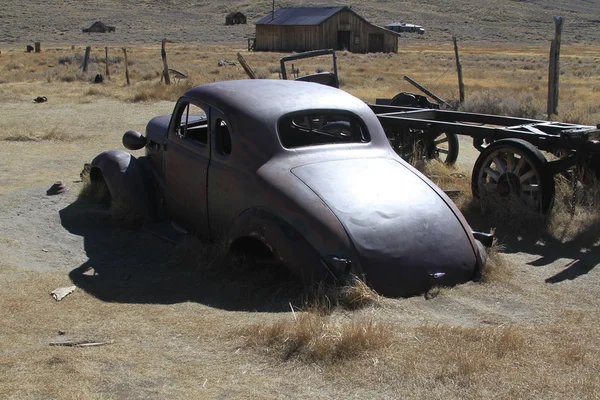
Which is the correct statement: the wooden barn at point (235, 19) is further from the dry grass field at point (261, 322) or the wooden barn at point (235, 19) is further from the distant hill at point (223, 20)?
the dry grass field at point (261, 322)

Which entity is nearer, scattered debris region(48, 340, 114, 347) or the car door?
scattered debris region(48, 340, 114, 347)

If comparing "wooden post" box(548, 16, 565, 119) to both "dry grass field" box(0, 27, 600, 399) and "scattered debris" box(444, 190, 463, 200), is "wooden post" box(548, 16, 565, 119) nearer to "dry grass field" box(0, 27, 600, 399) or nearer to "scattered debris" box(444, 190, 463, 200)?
"dry grass field" box(0, 27, 600, 399)

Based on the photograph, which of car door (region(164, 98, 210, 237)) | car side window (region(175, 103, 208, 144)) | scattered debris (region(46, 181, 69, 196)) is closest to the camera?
car door (region(164, 98, 210, 237))

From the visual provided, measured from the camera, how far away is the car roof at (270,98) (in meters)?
6.41

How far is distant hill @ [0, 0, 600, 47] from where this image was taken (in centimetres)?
7688

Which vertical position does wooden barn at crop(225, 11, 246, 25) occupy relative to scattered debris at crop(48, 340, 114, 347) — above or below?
above

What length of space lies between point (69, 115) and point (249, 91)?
12058mm

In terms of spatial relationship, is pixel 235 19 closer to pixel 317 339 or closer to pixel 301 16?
pixel 301 16

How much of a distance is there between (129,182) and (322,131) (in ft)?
7.12

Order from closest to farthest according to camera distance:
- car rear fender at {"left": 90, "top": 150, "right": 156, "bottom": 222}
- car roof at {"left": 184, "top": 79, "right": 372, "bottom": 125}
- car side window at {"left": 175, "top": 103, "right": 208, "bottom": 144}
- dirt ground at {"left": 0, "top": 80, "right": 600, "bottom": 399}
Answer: dirt ground at {"left": 0, "top": 80, "right": 600, "bottom": 399} → car roof at {"left": 184, "top": 79, "right": 372, "bottom": 125} → car side window at {"left": 175, "top": 103, "right": 208, "bottom": 144} → car rear fender at {"left": 90, "top": 150, "right": 156, "bottom": 222}

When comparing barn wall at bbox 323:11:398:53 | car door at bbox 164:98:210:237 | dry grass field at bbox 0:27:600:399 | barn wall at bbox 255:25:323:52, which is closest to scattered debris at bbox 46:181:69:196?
dry grass field at bbox 0:27:600:399

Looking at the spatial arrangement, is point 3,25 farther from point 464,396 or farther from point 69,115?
point 464,396

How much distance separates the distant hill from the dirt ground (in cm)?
6385

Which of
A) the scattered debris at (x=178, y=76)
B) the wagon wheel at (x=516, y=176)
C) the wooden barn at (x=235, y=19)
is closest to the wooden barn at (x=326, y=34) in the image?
the wooden barn at (x=235, y=19)
